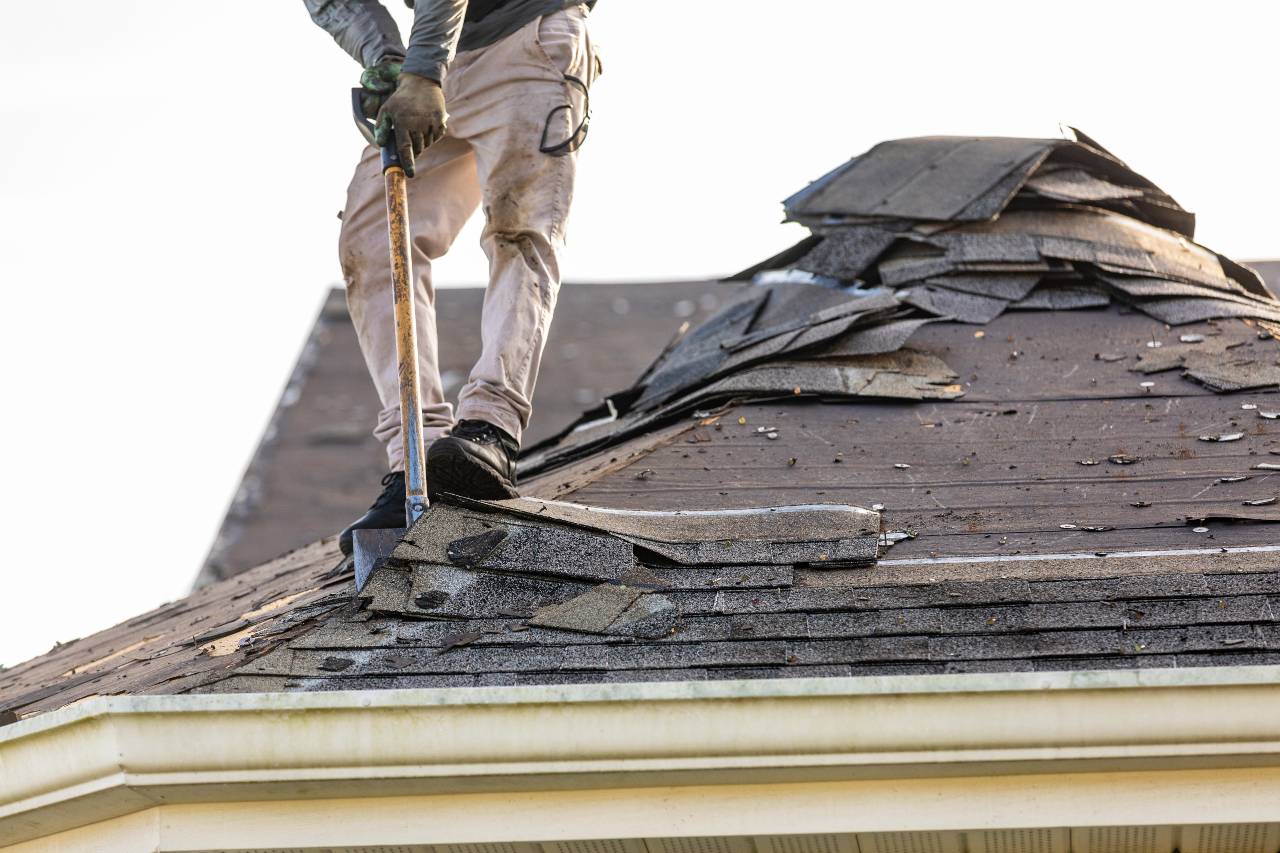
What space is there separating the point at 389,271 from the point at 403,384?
82cm

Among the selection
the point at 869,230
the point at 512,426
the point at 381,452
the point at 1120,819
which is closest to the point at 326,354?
the point at 381,452

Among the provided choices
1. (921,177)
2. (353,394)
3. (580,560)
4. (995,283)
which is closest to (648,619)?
(580,560)

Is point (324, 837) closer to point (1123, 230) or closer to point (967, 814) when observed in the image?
point (967, 814)

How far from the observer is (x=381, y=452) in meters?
11.8

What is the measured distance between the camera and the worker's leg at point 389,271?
499 cm

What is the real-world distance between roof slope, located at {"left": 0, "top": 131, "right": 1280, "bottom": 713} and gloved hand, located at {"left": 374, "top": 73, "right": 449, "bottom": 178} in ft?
3.22

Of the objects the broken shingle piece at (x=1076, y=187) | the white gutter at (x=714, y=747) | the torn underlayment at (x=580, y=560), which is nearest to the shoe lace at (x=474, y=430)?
the torn underlayment at (x=580, y=560)

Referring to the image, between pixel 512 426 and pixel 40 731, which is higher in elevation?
pixel 512 426

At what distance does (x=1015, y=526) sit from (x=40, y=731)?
2.37 metres

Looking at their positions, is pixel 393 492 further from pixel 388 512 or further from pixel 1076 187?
pixel 1076 187

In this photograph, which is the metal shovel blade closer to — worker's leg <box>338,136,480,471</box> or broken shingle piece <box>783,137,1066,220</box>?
worker's leg <box>338,136,480,471</box>

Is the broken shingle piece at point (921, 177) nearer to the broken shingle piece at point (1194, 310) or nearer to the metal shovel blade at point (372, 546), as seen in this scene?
the broken shingle piece at point (1194, 310)

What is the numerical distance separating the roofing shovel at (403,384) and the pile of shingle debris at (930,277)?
1383 millimetres

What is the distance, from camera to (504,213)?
4973mm
